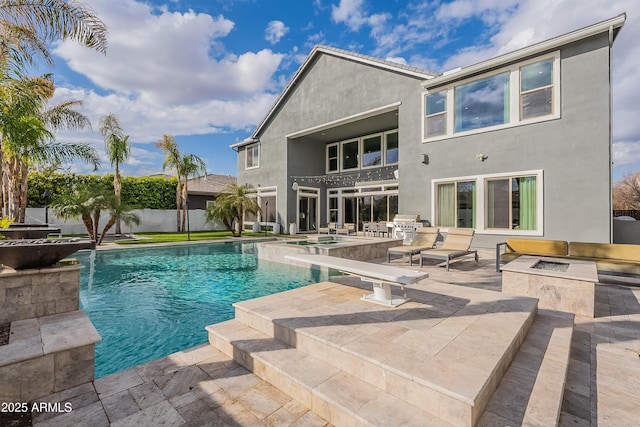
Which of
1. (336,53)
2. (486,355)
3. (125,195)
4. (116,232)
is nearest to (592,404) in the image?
(486,355)

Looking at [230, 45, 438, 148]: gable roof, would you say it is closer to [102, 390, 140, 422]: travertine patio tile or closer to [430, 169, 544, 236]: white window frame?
[430, 169, 544, 236]: white window frame

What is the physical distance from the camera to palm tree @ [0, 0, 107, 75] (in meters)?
6.52

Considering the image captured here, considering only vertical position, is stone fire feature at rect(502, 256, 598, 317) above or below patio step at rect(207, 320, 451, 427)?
above

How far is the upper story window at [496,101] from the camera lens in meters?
9.72

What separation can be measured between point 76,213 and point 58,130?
162 inches

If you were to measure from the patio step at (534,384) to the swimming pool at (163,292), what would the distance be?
403cm

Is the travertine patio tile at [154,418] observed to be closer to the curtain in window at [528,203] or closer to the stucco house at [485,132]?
the stucco house at [485,132]

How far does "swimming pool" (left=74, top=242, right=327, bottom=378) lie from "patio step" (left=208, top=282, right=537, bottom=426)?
5.27 ft

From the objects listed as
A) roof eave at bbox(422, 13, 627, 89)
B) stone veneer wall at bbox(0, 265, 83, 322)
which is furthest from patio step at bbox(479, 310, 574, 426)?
roof eave at bbox(422, 13, 627, 89)

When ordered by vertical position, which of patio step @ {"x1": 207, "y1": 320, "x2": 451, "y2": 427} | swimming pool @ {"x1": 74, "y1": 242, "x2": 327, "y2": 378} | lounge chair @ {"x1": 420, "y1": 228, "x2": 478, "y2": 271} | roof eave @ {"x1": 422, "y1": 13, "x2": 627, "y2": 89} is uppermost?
roof eave @ {"x1": 422, "y1": 13, "x2": 627, "y2": 89}

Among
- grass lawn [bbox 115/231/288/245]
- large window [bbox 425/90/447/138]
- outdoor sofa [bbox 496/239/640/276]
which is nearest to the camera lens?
outdoor sofa [bbox 496/239/640/276]

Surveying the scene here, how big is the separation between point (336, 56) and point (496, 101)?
9414 millimetres

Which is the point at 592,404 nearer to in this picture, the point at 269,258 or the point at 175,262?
the point at 269,258

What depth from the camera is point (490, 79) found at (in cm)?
1090
